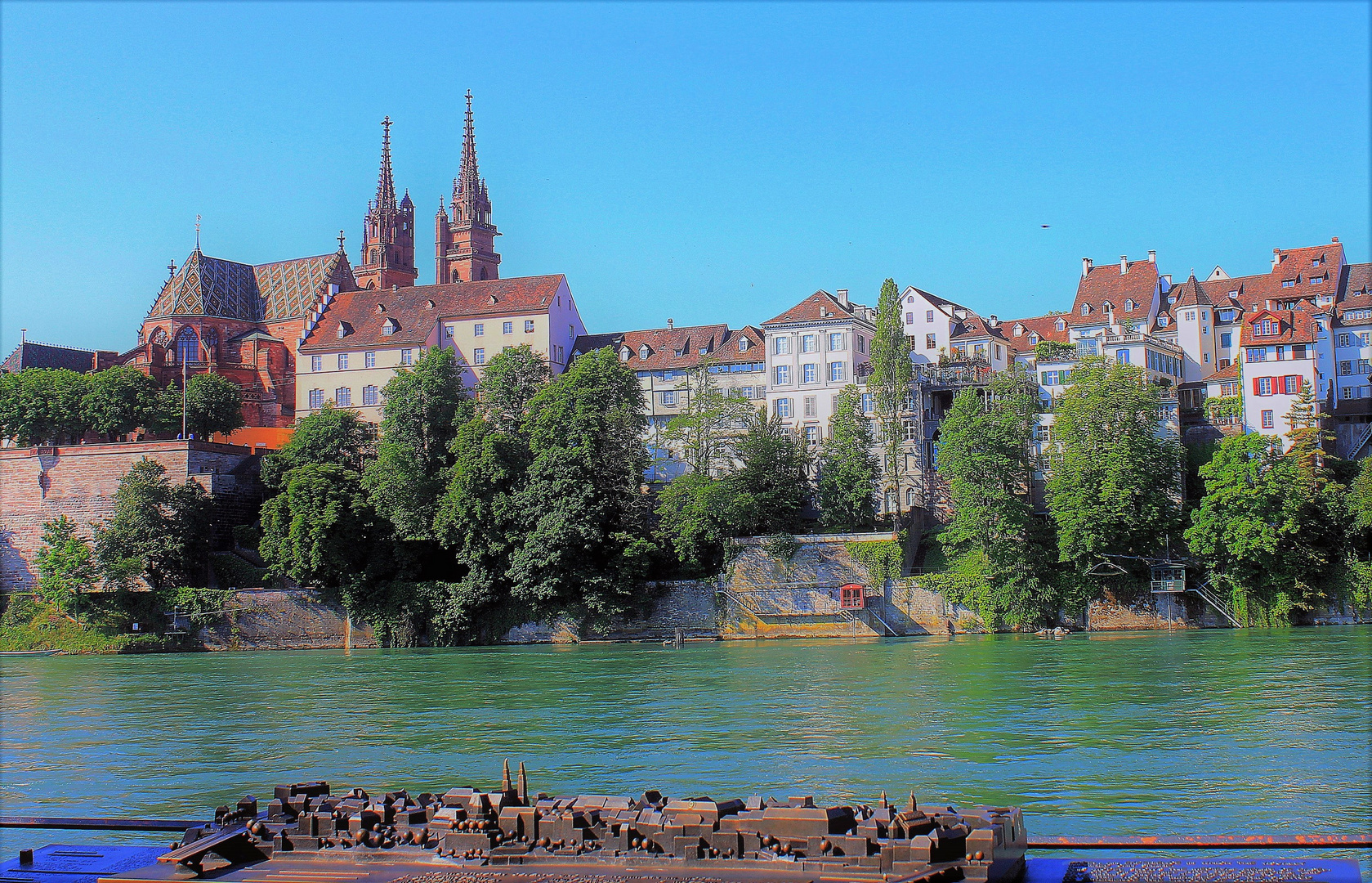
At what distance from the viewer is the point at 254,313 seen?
99625 mm

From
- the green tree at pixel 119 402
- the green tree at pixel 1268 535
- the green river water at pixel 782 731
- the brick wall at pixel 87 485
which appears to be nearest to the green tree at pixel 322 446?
the brick wall at pixel 87 485

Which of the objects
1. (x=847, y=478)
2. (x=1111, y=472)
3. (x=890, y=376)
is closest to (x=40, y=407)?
(x=847, y=478)

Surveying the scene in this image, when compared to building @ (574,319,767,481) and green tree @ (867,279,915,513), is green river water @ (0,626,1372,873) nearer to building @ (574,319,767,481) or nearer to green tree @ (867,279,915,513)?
green tree @ (867,279,915,513)

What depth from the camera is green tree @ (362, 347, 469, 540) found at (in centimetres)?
6384

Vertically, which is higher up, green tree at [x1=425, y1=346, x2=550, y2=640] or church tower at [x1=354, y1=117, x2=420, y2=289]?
church tower at [x1=354, y1=117, x2=420, y2=289]

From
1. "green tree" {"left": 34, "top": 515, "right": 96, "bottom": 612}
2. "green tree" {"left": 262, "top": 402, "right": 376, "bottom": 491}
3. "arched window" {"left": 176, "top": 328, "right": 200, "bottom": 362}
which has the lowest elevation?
"green tree" {"left": 34, "top": 515, "right": 96, "bottom": 612}

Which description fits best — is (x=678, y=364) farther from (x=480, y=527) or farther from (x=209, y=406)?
(x=209, y=406)

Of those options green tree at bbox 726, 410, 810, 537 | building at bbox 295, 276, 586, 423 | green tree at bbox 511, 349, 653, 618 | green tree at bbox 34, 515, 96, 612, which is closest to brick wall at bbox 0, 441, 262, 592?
green tree at bbox 34, 515, 96, 612

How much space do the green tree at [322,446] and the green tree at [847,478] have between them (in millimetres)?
22813

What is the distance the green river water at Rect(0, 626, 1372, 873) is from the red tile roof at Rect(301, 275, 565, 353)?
3727 cm

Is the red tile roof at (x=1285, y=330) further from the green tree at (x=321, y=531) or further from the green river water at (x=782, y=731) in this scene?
the green tree at (x=321, y=531)

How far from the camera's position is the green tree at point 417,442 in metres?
63.8

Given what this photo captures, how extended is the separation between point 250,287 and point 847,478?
178 feet

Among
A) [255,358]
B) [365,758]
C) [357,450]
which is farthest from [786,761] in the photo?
[255,358]
